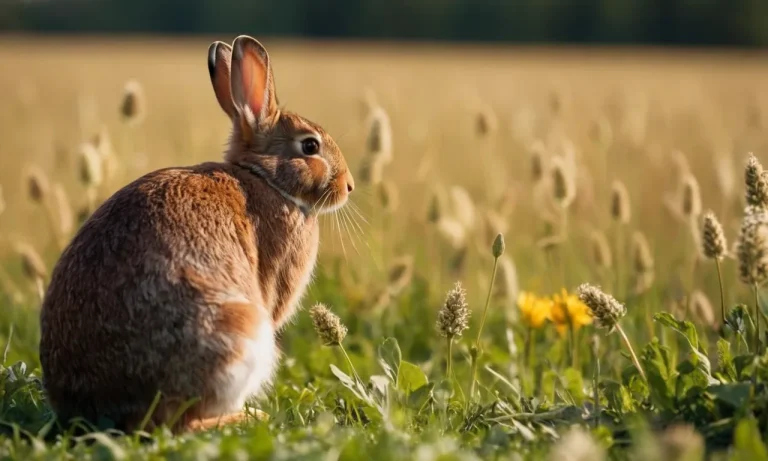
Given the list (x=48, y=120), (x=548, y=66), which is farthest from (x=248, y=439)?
(x=548, y=66)

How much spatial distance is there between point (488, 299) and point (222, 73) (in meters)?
1.91

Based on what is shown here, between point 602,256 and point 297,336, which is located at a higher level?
point 602,256

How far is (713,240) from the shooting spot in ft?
13.5

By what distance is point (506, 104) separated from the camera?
57.2 feet

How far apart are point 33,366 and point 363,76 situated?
19220 millimetres

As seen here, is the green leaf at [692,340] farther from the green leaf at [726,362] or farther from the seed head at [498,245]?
the seed head at [498,245]

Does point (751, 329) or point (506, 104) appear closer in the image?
point (751, 329)

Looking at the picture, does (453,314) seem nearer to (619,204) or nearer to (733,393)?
(733,393)

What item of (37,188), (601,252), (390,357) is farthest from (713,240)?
(37,188)

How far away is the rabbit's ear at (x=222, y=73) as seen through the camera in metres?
5.18

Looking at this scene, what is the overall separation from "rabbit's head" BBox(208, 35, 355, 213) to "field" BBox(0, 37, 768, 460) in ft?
1.10

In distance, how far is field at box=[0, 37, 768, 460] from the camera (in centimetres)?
367

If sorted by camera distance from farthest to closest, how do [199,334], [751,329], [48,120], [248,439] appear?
[48,120] → [751,329] → [199,334] → [248,439]

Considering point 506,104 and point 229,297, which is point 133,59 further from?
point 229,297
